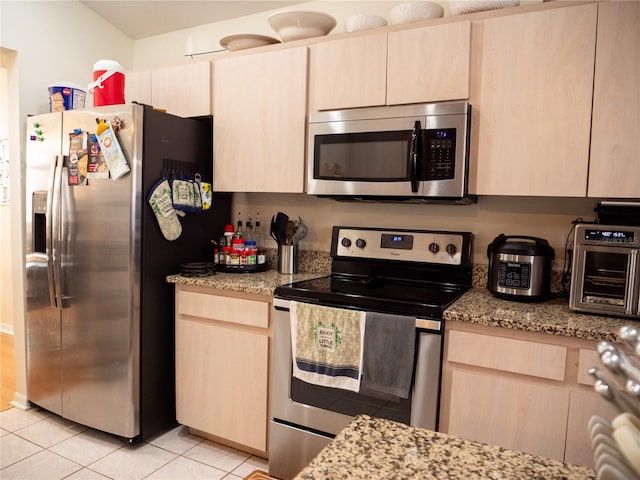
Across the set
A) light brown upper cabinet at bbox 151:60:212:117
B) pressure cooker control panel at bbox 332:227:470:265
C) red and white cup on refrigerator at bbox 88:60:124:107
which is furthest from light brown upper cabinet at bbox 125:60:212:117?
pressure cooker control panel at bbox 332:227:470:265

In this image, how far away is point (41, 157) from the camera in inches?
103

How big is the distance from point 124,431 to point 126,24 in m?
2.72

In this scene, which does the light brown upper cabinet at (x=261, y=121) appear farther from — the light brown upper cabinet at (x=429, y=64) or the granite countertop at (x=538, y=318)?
the granite countertop at (x=538, y=318)

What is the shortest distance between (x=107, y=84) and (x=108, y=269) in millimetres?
1029

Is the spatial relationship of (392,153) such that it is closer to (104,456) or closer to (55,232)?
(55,232)

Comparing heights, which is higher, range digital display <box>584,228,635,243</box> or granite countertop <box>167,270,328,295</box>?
range digital display <box>584,228,635,243</box>

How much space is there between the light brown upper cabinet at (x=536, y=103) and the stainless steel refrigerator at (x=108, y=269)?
1581 mm

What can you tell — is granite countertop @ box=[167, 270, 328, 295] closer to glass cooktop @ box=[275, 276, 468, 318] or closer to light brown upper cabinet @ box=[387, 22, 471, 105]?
glass cooktop @ box=[275, 276, 468, 318]

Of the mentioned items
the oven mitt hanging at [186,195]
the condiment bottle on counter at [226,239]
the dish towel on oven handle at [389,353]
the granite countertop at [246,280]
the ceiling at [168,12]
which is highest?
the ceiling at [168,12]

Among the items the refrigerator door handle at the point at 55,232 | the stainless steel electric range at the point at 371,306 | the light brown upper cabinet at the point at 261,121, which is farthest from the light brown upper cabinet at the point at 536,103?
the refrigerator door handle at the point at 55,232

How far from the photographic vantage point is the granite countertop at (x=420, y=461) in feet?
2.11

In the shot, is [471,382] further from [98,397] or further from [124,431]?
[98,397]

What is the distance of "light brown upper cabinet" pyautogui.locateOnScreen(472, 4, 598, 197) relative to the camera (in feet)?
5.93

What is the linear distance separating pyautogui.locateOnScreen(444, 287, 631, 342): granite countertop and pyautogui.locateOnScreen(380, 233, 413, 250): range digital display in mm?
476
